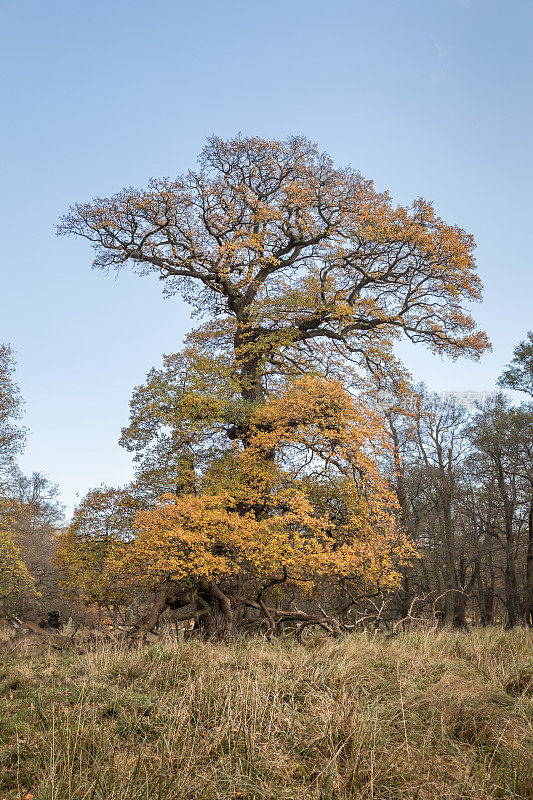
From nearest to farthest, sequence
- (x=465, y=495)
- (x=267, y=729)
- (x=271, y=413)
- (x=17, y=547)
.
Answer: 1. (x=267, y=729)
2. (x=271, y=413)
3. (x=17, y=547)
4. (x=465, y=495)

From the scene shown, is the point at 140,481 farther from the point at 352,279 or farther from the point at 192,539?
the point at 352,279

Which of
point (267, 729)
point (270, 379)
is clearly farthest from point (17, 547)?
point (267, 729)

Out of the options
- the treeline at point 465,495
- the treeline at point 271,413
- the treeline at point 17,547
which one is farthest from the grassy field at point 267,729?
the treeline at point 465,495

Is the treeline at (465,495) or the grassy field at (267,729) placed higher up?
the treeline at (465,495)

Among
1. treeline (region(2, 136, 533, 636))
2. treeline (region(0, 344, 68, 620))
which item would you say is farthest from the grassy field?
treeline (region(0, 344, 68, 620))

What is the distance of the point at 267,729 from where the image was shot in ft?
14.1

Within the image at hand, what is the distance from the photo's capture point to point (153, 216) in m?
16.0

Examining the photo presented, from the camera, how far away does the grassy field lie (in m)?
Result: 3.75

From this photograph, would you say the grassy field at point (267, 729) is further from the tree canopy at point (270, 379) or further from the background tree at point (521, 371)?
the background tree at point (521, 371)

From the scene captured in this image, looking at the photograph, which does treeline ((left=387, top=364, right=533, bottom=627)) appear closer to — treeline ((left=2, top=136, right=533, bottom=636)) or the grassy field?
treeline ((left=2, top=136, right=533, bottom=636))

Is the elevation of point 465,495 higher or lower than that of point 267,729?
higher

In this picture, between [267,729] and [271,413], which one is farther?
[271,413]

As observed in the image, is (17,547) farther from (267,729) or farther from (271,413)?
(267,729)

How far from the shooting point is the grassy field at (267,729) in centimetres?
375
